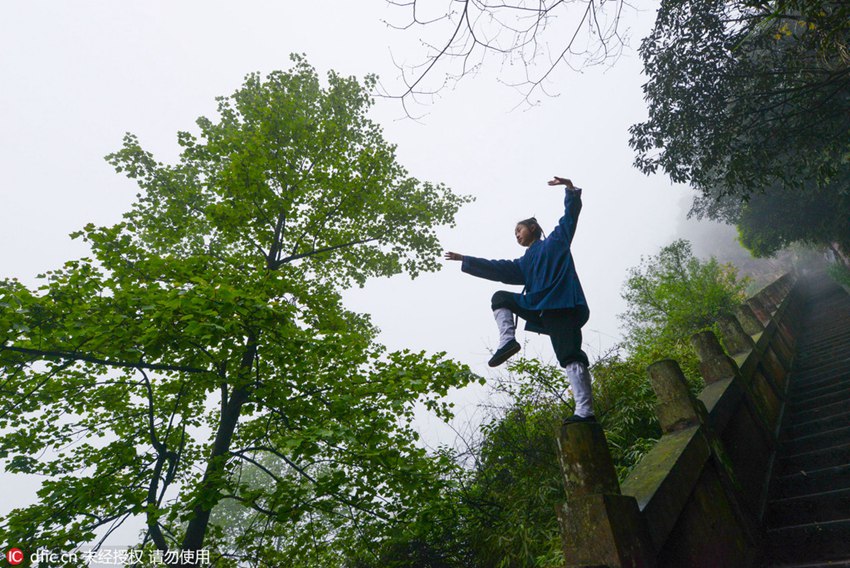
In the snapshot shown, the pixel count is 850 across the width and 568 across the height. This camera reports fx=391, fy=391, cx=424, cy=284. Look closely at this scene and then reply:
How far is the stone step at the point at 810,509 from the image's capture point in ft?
9.69

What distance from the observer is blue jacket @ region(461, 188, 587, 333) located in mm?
2953

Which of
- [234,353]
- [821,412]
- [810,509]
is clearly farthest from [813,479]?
[234,353]

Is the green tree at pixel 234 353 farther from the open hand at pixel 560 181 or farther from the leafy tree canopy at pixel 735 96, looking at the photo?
the leafy tree canopy at pixel 735 96

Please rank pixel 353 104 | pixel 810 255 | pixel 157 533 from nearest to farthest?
pixel 157 533
pixel 353 104
pixel 810 255

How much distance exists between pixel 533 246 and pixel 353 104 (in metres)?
7.26

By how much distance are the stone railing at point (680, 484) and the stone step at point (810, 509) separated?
11 cm

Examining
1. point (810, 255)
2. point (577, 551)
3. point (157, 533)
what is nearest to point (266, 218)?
point (157, 533)

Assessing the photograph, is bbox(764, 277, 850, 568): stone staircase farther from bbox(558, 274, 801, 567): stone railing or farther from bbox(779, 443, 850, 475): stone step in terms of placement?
bbox(558, 274, 801, 567): stone railing

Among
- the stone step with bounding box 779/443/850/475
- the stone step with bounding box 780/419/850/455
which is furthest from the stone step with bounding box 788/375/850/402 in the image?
the stone step with bounding box 779/443/850/475

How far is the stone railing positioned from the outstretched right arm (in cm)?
145

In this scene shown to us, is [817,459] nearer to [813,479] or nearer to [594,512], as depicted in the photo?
[813,479]

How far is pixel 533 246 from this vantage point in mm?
3432

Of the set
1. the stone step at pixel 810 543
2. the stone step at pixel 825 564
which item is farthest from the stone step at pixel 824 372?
the stone step at pixel 825 564

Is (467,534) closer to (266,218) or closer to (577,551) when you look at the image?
(577,551)
